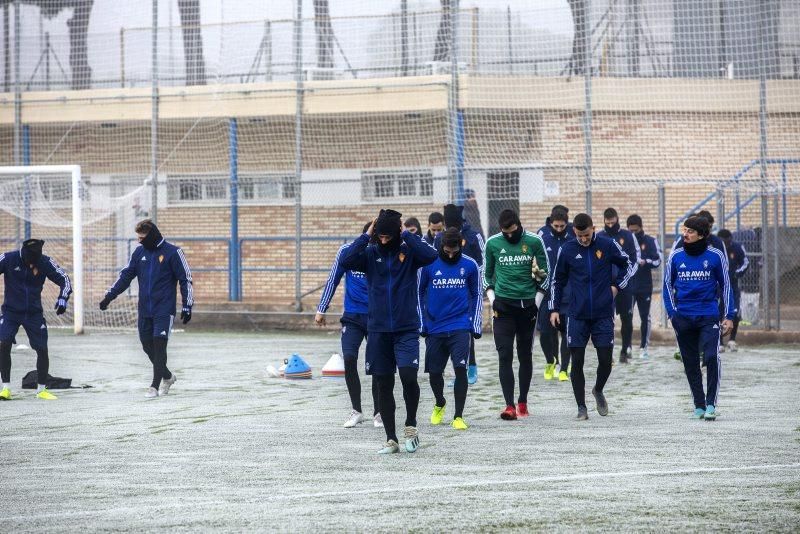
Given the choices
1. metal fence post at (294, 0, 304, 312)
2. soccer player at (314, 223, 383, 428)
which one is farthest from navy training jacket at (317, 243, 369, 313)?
metal fence post at (294, 0, 304, 312)

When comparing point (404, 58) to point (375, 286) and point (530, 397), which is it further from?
point (375, 286)

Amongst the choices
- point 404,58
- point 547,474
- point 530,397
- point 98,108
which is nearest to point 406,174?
point 404,58

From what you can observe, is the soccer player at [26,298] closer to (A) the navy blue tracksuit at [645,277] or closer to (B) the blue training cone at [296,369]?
(B) the blue training cone at [296,369]

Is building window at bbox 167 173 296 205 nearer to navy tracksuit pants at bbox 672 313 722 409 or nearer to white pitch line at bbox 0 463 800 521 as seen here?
navy tracksuit pants at bbox 672 313 722 409

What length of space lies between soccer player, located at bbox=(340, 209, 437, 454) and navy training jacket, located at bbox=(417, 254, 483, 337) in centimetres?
119

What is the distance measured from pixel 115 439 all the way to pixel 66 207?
19.1m

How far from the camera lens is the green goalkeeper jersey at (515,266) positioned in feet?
40.4

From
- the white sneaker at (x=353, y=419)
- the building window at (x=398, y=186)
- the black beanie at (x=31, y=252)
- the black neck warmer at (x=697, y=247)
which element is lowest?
the white sneaker at (x=353, y=419)

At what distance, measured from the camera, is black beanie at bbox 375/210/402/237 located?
10.0 metres

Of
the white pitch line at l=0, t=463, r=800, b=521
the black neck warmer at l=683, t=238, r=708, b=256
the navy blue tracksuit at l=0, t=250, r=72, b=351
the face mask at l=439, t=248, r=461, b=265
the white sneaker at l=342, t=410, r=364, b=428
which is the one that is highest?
the black neck warmer at l=683, t=238, r=708, b=256

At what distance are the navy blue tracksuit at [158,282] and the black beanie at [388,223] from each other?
4.67 meters

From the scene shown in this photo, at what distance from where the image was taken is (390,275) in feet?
33.3

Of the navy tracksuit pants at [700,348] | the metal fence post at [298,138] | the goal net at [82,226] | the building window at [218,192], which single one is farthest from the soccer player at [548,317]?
the building window at [218,192]

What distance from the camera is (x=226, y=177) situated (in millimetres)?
28078
